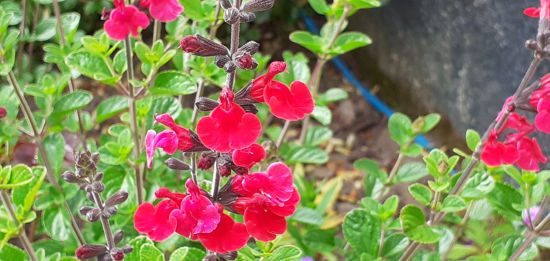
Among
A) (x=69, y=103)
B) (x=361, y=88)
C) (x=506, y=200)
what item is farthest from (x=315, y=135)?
(x=361, y=88)

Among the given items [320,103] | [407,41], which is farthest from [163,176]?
[407,41]

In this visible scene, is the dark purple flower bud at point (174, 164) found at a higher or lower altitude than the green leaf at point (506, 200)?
higher

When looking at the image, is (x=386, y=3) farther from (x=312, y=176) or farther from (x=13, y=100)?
(x=13, y=100)

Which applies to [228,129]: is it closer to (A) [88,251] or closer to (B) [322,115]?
(A) [88,251]

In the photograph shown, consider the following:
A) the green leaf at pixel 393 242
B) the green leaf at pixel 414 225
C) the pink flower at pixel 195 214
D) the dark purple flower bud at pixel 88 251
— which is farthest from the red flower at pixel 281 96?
the green leaf at pixel 393 242

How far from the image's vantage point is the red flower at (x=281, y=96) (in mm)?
722

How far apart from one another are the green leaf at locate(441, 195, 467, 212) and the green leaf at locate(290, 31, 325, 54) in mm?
471

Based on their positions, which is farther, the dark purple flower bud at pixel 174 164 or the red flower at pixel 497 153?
the red flower at pixel 497 153

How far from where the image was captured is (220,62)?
742 mm

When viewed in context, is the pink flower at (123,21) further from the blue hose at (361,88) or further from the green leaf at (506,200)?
the blue hose at (361,88)

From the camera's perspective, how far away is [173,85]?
1.13 m

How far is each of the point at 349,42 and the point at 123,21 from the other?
0.54 m

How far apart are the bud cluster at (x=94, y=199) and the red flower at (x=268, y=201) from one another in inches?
9.5

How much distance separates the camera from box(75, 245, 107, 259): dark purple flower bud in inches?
36.0
